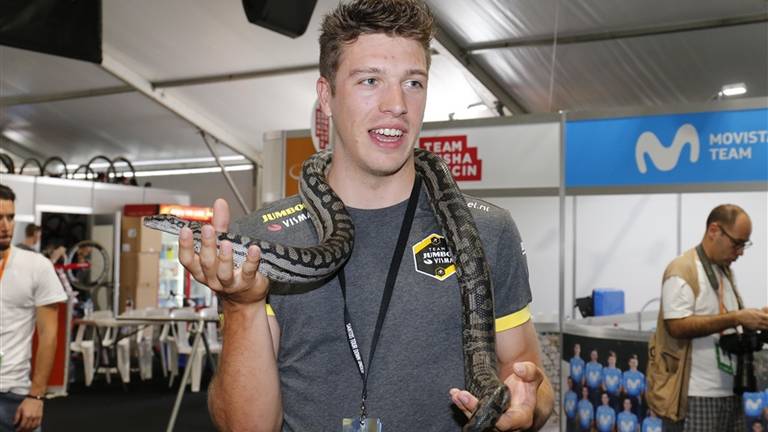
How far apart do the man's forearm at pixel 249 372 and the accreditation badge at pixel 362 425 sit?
0.19 meters

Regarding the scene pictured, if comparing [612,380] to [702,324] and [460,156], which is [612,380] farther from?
[460,156]

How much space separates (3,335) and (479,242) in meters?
3.62

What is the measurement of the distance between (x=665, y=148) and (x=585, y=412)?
1875 mm

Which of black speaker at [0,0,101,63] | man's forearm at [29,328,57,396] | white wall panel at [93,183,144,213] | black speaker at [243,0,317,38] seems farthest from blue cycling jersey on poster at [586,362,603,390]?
white wall panel at [93,183,144,213]

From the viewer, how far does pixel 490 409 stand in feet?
5.22

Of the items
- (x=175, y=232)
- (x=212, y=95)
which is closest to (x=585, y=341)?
(x=175, y=232)

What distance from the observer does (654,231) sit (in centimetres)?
1020

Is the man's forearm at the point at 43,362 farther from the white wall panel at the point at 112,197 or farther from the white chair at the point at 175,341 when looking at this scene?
the white wall panel at the point at 112,197

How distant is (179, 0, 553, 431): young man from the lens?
177 centimetres

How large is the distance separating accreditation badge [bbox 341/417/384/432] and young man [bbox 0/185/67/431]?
3.38 metres

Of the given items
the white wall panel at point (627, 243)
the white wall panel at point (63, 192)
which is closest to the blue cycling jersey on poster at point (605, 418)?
the white wall panel at point (627, 243)

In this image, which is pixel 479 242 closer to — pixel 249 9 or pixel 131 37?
pixel 249 9

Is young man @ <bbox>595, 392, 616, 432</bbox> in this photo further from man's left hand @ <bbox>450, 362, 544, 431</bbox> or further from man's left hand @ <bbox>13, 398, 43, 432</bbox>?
man's left hand @ <bbox>450, 362, 544, 431</bbox>

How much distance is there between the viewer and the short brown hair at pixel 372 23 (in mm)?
1867
